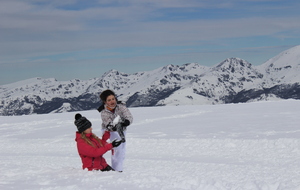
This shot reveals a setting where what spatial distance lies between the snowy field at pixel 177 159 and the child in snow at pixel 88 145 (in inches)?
8.8

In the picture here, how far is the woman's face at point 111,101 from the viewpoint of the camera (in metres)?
6.99

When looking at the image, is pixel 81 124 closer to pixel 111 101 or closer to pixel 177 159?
pixel 111 101

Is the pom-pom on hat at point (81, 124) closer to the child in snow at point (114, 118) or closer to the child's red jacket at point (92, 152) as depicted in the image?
the child's red jacket at point (92, 152)

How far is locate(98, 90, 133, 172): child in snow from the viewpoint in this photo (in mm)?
6934

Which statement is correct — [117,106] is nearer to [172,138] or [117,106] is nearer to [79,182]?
[79,182]

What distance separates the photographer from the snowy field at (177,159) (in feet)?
20.4

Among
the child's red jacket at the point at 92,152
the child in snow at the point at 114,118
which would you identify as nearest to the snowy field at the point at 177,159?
the child's red jacket at the point at 92,152

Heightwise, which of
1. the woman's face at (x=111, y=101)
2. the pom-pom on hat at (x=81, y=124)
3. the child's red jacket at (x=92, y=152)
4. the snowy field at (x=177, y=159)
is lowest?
the snowy field at (x=177, y=159)

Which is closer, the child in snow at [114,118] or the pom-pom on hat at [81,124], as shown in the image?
the pom-pom on hat at [81,124]

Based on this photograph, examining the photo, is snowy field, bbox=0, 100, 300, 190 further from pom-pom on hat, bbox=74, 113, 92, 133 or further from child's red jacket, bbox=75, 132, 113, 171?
pom-pom on hat, bbox=74, 113, 92, 133

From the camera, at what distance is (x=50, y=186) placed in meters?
6.06

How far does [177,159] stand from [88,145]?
16.9 feet

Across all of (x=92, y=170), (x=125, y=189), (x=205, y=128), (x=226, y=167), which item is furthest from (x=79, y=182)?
(x=205, y=128)

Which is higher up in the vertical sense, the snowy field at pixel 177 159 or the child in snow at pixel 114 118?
the child in snow at pixel 114 118
